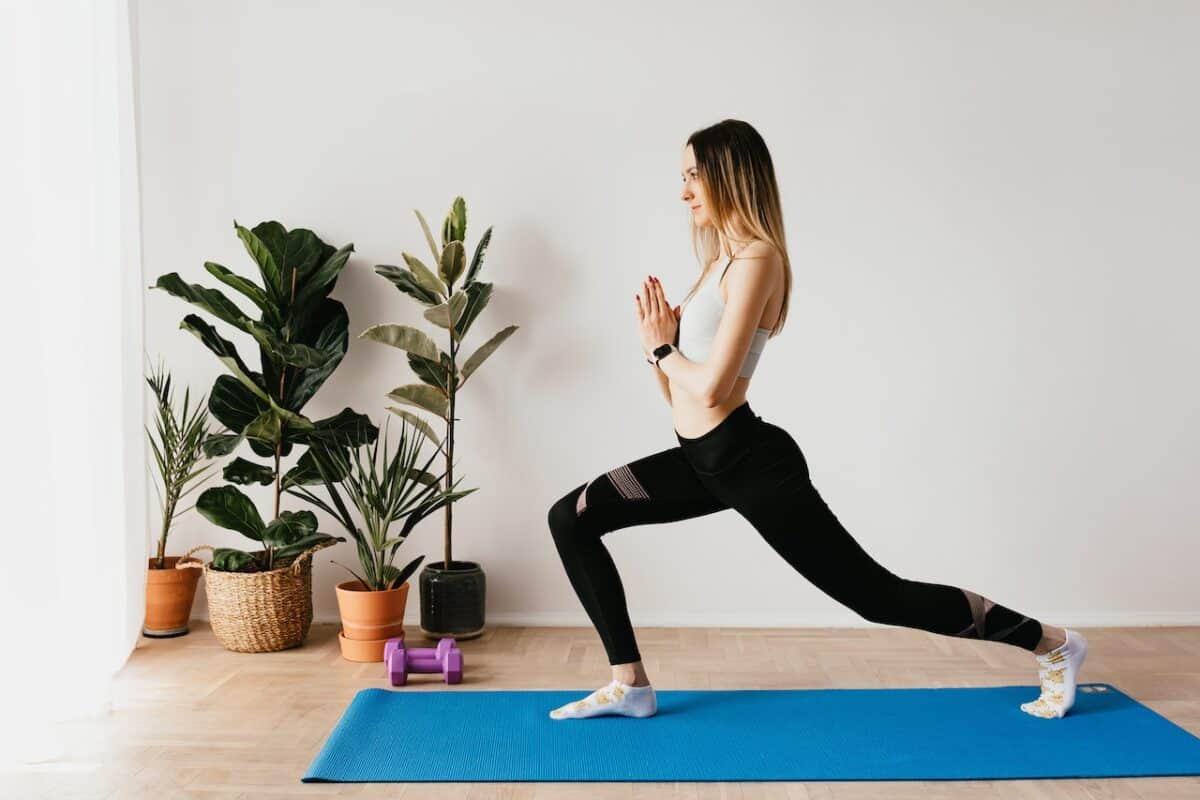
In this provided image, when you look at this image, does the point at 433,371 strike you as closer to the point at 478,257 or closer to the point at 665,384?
the point at 478,257

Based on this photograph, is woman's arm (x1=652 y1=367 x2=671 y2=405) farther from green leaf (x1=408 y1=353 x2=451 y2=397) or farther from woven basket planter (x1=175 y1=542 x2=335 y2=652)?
woven basket planter (x1=175 y1=542 x2=335 y2=652)

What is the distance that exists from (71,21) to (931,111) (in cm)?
266

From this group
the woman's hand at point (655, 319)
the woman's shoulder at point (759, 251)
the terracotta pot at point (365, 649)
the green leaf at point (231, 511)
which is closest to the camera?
the woman's shoulder at point (759, 251)

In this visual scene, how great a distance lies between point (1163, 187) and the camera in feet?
12.1

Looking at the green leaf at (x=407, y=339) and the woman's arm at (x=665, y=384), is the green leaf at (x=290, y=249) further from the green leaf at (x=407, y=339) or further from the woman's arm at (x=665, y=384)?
the woman's arm at (x=665, y=384)

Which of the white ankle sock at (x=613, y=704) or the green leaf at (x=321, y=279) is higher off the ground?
the green leaf at (x=321, y=279)

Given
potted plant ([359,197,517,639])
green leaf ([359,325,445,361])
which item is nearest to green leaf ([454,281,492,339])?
potted plant ([359,197,517,639])

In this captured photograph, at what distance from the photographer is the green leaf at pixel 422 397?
352cm

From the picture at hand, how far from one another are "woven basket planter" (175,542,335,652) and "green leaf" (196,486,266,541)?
145 mm

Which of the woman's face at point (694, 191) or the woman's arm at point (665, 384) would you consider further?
the woman's arm at point (665, 384)

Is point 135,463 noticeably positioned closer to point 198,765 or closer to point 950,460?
point 198,765

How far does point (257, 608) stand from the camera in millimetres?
3363

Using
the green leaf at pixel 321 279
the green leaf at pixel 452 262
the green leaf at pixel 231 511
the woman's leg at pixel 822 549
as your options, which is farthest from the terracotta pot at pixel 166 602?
the woman's leg at pixel 822 549

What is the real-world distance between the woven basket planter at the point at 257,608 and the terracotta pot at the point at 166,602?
0.23 metres
